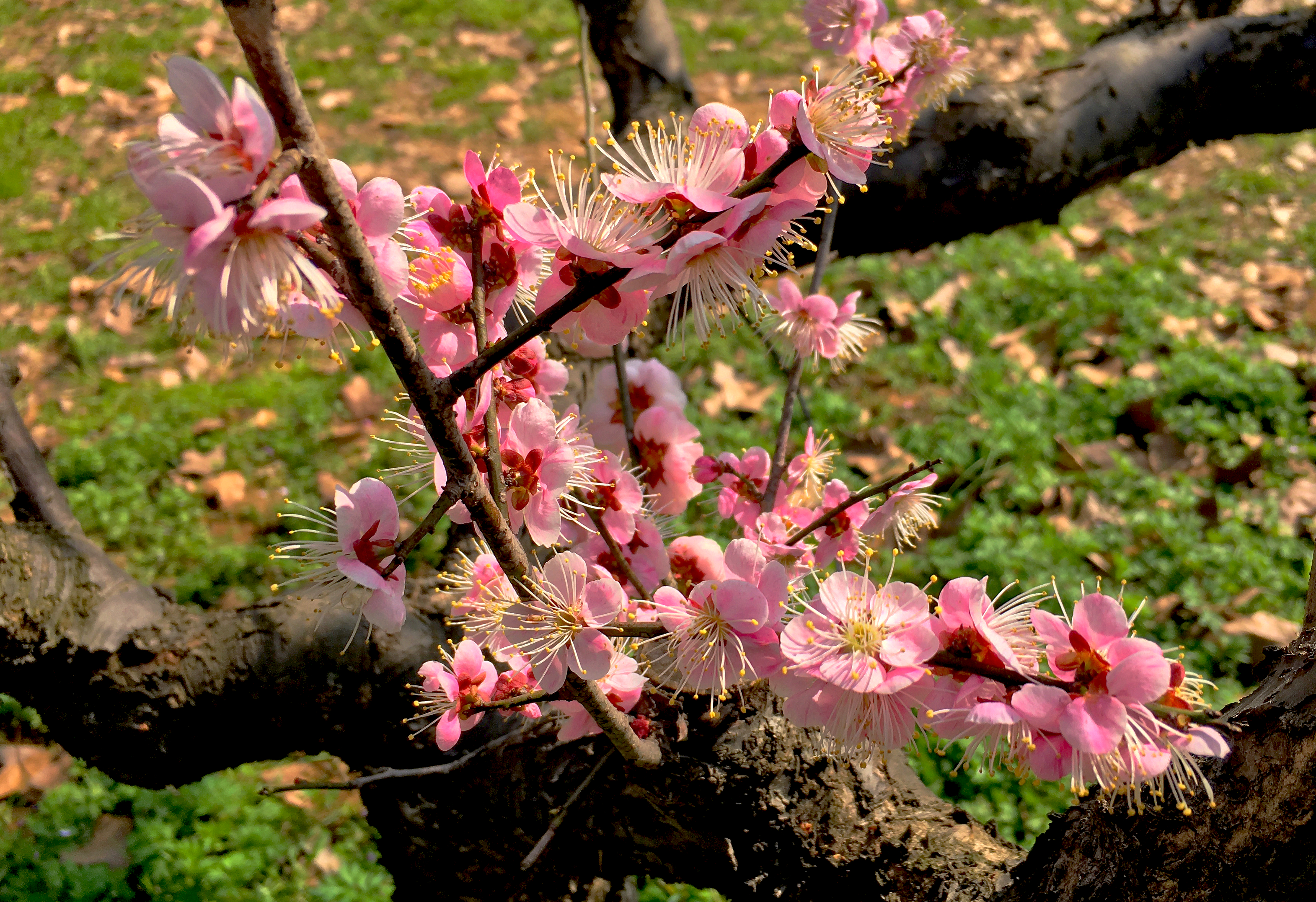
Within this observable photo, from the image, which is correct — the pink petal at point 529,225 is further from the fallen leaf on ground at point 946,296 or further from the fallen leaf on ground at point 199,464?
the fallen leaf on ground at point 946,296

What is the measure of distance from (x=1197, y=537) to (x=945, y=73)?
206 cm

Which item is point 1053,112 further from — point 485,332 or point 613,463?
point 485,332

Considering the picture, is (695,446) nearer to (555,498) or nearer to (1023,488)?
(555,498)

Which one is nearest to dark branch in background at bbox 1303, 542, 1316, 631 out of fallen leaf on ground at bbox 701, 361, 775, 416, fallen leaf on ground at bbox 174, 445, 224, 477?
fallen leaf on ground at bbox 701, 361, 775, 416

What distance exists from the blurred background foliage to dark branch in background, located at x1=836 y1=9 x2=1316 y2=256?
0.94 metres

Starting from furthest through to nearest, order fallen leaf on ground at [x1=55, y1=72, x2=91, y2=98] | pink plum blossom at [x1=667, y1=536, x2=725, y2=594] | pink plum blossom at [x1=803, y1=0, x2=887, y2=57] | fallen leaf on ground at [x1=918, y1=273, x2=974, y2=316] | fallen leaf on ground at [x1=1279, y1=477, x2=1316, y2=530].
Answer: fallen leaf on ground at [x1=55, y1=72, x2=91, y2=98] < fallen leaf on ground at [x1=918, y1=273, x2=974, y2=316] < fallen leaf on ground at [x1=1279, y1=477, x2=1316, y2=530] < pink plum blossom at [x1=803, y1=0, x2=887, y2=57] < pink plum blossom at [x1=667, y1=536, x2=725, y2=594]

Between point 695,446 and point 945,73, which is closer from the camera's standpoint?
point 695,446

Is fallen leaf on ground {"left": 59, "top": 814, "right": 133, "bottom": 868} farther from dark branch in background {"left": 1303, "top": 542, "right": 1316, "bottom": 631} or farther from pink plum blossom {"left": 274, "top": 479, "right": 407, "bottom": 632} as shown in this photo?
dark branch in background {"left": 1303, "top": 542, "right": 1316, "bottom": 631}

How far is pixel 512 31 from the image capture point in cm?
525

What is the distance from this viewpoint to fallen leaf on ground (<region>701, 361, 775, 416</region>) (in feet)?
10.8

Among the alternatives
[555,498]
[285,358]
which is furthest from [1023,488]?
[285,358]

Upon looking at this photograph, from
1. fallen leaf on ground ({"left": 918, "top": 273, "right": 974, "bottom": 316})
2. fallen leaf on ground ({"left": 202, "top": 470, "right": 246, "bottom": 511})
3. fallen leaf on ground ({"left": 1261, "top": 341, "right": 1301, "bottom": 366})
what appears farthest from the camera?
fallen leaf on ground ({"left": 918, "top": 273, "right": 974, "bottom": 316})

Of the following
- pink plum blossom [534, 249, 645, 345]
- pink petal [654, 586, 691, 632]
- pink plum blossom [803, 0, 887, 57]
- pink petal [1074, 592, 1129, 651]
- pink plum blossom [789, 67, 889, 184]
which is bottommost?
pink petal [654, 586, 691, 632]

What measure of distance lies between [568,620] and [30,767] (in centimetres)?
228
